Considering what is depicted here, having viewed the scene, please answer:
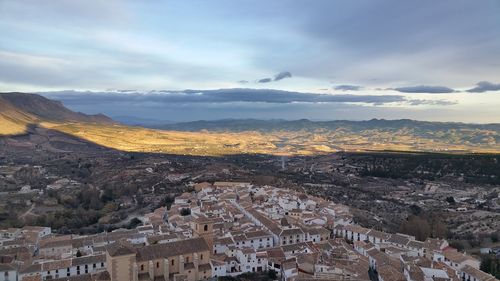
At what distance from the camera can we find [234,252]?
108 ft

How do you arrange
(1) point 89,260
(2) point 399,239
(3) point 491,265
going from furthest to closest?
(2) point 399,239
(3) point 491,265
(1) point 89,260

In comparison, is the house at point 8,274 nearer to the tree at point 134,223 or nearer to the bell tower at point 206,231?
the bell tower at point 206,231

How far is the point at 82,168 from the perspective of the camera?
84625mm

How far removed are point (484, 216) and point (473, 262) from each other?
23662 mm

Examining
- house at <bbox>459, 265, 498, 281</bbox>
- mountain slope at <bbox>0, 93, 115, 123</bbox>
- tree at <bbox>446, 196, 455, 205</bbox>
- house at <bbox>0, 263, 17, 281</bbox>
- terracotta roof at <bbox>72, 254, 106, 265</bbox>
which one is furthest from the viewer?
mountain slope at <bbox>0, 93, 115, 123</bbox>

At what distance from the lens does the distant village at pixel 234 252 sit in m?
27.8

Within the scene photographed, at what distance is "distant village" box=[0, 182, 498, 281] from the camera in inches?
1093

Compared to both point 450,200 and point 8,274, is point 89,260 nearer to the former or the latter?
point 8,274

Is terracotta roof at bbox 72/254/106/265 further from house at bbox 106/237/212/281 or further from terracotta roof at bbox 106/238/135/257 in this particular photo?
terracotta roof at bbox 106/238/135/257

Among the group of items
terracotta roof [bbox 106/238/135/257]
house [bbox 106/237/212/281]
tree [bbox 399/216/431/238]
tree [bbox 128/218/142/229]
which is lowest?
tree [bbox 128/218/142/229]

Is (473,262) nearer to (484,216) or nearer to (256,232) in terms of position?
(256,232)

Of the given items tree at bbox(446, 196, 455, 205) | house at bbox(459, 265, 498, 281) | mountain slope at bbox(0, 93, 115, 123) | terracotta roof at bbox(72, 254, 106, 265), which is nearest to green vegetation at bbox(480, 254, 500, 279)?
house at bbox(459, 265, 498, 281)

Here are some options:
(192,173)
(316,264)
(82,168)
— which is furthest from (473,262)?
(82,168)

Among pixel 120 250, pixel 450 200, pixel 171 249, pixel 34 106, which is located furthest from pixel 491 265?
pixel 34 106
